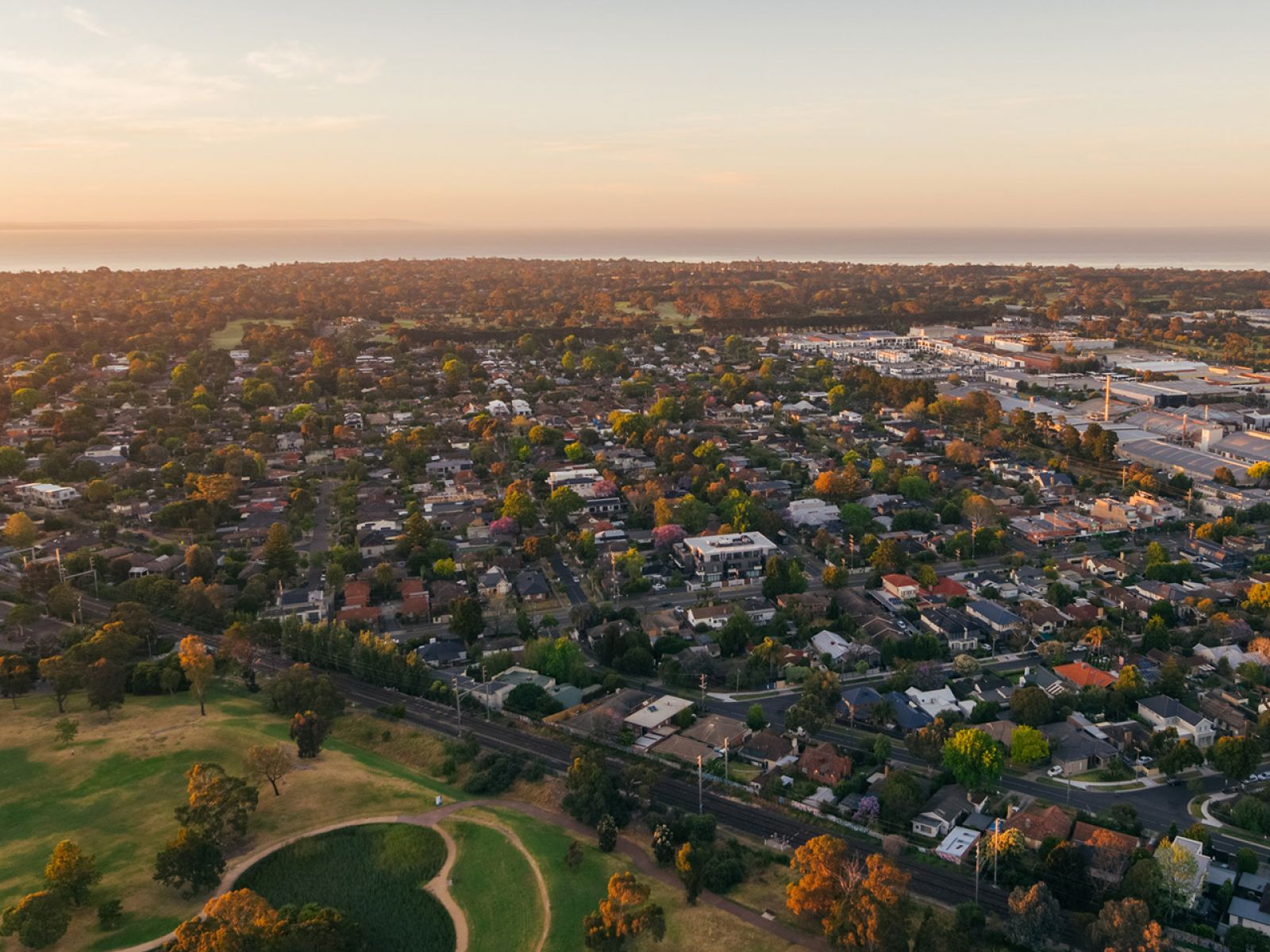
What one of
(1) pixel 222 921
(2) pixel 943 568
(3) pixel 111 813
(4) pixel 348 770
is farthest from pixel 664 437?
(1) pixel 222 921

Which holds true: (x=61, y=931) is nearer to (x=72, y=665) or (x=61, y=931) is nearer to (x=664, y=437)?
(x=72, y=665)

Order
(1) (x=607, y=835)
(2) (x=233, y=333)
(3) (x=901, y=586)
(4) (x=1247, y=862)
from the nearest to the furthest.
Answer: (4) (x=1247, y=862), (1) (x=607, y=835), (3) (x=901, y=586), (2) (x=233, y=333)

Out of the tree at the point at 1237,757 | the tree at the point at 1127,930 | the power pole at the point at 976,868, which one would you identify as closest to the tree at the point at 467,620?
the power pole at the point at 976,868

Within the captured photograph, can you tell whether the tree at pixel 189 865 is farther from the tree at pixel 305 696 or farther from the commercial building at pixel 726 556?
the commercial building at pixel 726 556

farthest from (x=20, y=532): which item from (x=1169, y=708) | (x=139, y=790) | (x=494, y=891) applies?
(x=1169, y=708)

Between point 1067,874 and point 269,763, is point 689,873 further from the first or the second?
point 269,763

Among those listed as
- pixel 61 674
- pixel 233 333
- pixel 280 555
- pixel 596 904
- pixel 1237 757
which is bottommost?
pixel 596 904

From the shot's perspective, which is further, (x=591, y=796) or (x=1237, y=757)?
(x=1237, y=757)

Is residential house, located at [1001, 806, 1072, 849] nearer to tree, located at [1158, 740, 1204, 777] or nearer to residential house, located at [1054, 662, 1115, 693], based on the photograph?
tree, located at [1158, 740, 1204, 777]
